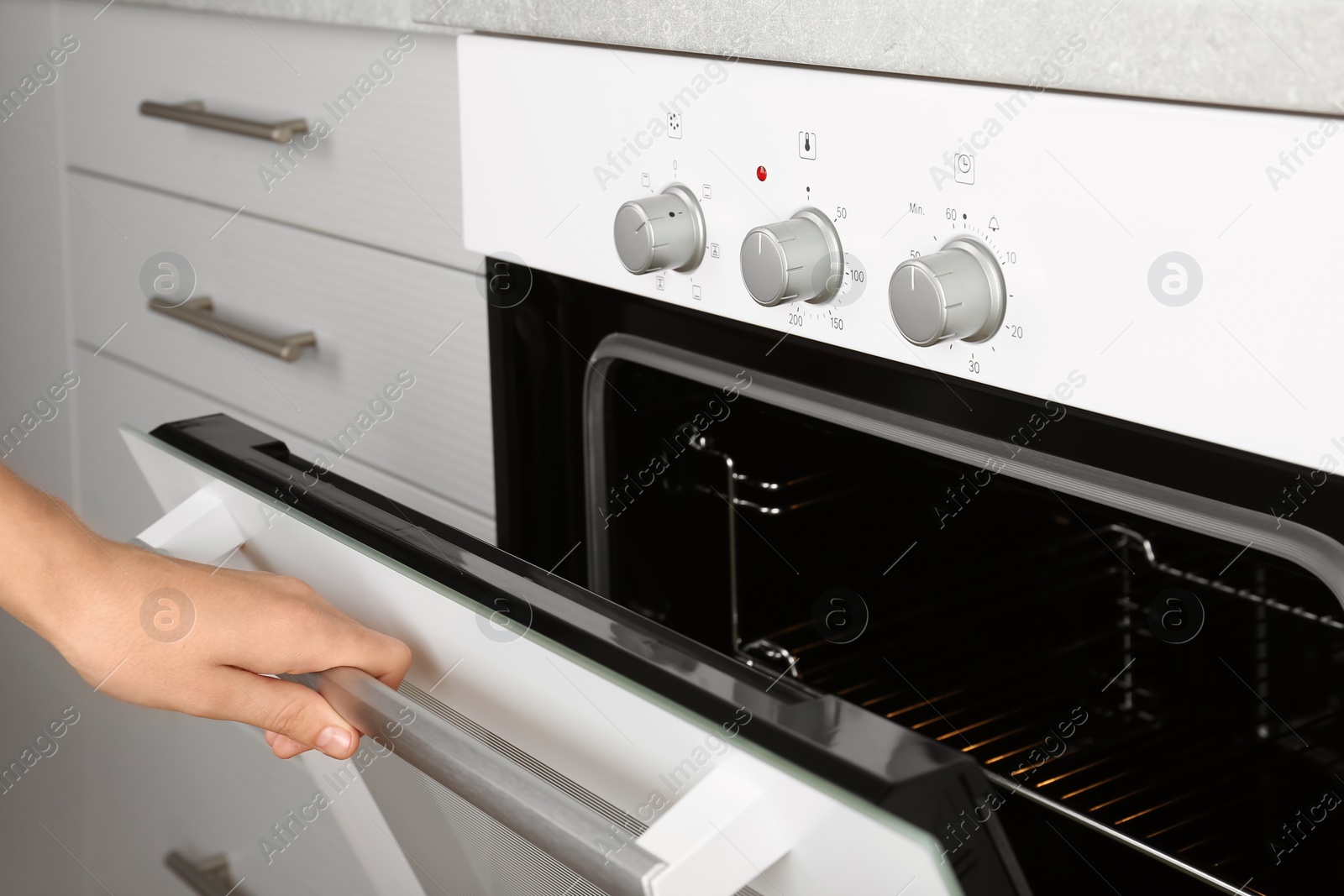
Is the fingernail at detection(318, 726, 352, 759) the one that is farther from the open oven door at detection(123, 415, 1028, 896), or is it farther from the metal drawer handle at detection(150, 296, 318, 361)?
the metal drawer handle at detection(150, 296, 318, 361)

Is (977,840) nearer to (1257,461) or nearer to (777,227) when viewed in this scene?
(1257,461)

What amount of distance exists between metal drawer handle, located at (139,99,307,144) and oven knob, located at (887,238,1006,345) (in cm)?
61

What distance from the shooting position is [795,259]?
0.58 metres

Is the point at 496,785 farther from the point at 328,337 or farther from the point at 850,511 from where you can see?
the point at 328,337

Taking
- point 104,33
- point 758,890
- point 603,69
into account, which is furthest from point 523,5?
point 104,33

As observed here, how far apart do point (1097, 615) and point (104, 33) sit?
1.02 metres

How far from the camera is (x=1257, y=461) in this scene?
1.57ft

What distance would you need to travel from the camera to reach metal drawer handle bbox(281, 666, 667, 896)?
427 mm

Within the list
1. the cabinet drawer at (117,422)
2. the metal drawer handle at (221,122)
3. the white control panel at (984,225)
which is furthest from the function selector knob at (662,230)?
the cabinet drawer at (117,422)

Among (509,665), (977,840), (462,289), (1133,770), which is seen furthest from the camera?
(462,289)

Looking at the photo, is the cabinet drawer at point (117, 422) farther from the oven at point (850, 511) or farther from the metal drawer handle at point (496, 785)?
the metal drawer handle at point (496, 785)

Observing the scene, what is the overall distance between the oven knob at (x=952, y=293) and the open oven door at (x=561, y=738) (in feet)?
0.53

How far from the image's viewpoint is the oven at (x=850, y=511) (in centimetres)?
44

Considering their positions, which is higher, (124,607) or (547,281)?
(547,281)
